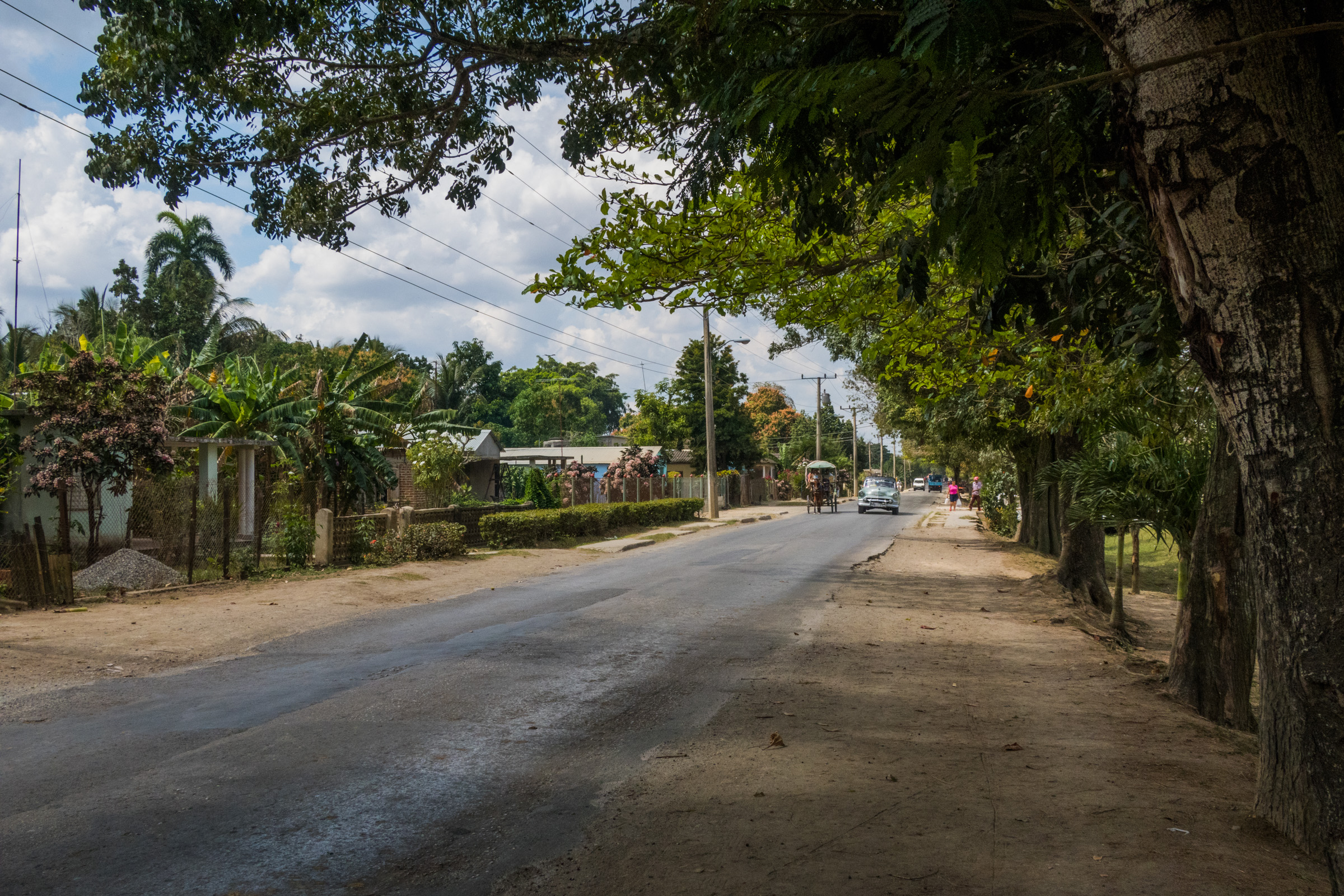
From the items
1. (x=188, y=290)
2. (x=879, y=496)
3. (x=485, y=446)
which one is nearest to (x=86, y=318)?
(x=188, y=290)

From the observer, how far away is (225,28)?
7.62 metres

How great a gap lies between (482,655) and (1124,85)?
7.19 metres

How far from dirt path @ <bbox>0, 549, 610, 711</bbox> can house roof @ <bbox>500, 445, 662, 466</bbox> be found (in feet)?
99.1

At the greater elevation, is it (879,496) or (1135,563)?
(879,496)

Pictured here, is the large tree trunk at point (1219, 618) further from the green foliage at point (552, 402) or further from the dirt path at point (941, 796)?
the green foliage at point (552, 402)

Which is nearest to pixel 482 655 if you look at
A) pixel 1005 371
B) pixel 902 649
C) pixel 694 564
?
pixel 902 649

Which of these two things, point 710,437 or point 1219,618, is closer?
point 1219,618

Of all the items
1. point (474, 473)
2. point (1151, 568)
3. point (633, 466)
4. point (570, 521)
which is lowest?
point (1151, 568)

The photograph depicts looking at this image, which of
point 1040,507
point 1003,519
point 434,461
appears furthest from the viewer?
point 1003,519

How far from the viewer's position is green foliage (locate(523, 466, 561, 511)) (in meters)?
29.8

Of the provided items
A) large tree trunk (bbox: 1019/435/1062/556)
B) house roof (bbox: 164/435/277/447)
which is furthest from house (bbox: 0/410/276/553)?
large tree trunk (bbox: 1019/435/1062/556)

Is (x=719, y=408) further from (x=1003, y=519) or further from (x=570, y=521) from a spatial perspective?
(x=570, y=521)

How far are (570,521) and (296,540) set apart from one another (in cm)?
963

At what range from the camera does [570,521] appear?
2477 centimetres
